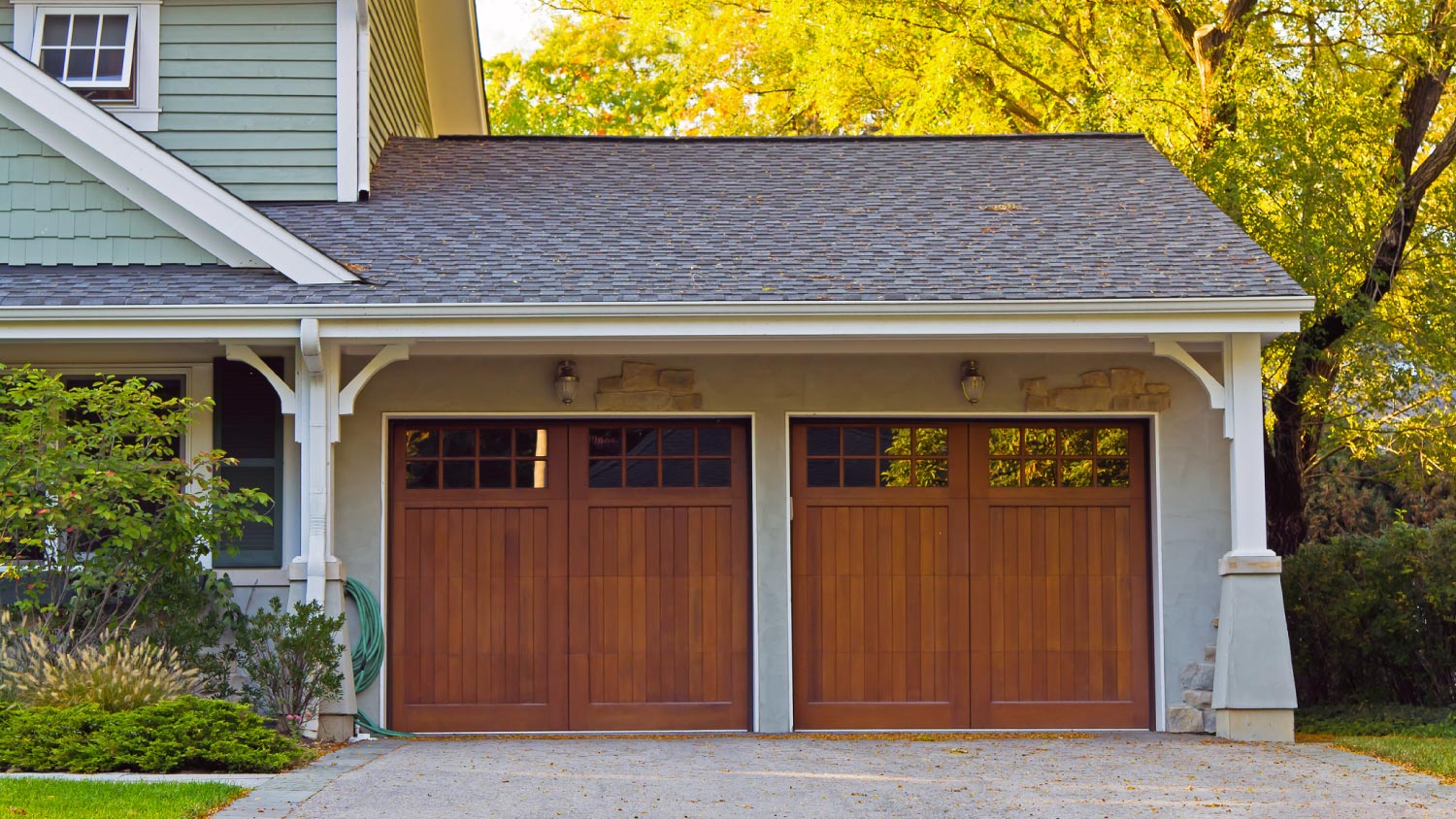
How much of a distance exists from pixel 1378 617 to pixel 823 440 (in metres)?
3.69

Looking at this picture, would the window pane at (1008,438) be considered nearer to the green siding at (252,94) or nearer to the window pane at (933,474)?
Answer: the window pane at (933,474)

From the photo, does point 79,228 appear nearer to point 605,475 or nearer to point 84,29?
point 84,29

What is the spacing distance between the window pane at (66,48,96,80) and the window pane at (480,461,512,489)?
4.06 metres

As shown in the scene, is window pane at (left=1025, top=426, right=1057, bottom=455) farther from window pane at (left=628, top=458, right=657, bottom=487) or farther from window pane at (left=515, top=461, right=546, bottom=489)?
window pane at (left=515, top=461, right=546, bottom=489)

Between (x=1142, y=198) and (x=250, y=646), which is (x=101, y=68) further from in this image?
(x=1142, y=198)

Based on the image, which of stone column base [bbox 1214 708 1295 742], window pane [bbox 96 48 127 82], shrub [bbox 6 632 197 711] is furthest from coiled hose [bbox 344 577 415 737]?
stone column base [bbox 1214 708 1295 742]

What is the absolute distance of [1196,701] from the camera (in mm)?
9555

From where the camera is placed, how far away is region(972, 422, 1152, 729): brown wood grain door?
9.78 meters

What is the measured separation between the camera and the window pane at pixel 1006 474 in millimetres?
9898

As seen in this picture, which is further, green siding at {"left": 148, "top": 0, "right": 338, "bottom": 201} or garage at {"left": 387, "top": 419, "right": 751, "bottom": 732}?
green siding at {"left": 148, "top": 0, "right": 338, "bottom": 201}

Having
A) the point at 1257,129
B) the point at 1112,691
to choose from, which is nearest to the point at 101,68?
the point at 1112,691

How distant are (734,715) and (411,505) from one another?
7.79ft

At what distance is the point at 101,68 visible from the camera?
35.9ft

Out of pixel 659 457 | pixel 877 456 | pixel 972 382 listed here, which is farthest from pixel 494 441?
pixel 972 382
